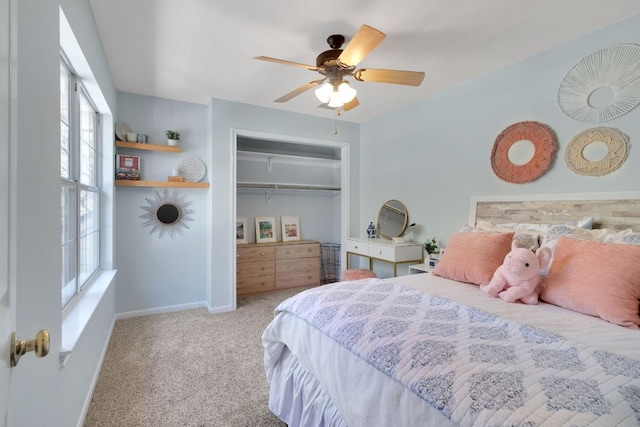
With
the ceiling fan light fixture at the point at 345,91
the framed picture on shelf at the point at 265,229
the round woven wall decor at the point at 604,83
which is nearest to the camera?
the round woven wall decor at the point at 604,83

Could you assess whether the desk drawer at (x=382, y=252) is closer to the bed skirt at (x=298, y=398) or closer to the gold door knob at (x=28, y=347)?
the bed skirt at (x=298, y=398)

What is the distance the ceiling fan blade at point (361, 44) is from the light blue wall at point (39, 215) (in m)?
1.35

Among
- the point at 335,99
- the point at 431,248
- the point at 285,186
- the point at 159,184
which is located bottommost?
the point at 431,248

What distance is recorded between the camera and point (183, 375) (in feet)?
7.38

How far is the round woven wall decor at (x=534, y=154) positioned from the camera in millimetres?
2377

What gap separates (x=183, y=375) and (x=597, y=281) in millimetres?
2611

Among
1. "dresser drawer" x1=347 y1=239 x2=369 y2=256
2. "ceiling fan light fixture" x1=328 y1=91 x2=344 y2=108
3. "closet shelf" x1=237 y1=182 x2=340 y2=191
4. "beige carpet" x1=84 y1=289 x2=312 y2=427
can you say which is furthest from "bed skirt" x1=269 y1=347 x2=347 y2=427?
"closet shelf" x1=237 y1=182 x2=340 y2=191

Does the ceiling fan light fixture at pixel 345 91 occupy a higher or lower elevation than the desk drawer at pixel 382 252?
higher

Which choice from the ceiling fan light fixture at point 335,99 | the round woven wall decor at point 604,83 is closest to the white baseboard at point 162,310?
the ceiling fan light fixture at point 335,99

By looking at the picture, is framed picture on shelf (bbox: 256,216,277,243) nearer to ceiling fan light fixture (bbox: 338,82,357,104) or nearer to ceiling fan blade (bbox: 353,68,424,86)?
ceiling fan light fixture (bbox: 338,82,357,104)

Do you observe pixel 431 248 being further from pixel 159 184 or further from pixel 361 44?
pixel 159 184

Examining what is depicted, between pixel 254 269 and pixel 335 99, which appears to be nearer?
pixel 335 99

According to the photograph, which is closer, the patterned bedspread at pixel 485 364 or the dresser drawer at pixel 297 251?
the patterned bedspread at pixel 485 364

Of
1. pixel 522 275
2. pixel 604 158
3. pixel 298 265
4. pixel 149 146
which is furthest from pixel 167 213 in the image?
pixel 604 158
